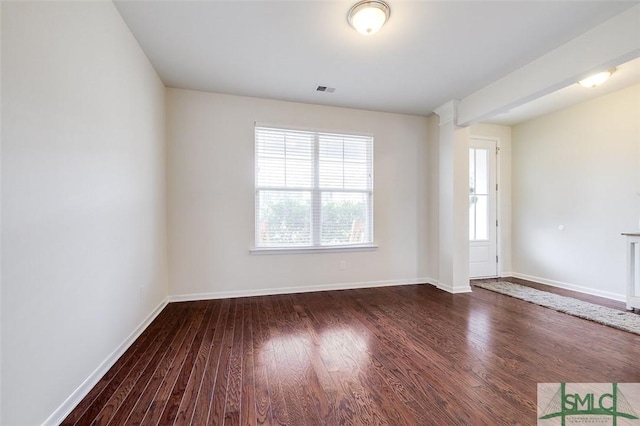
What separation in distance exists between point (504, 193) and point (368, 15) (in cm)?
439

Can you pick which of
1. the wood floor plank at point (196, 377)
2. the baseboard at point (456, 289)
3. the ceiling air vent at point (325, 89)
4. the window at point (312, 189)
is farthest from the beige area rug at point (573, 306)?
the wood floor plank at point (196, 377)

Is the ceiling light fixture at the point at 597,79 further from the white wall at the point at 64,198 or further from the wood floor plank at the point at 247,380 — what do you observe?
the white wall at the point at 64,198

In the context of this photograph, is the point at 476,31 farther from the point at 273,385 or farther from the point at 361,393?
the point at 273,385

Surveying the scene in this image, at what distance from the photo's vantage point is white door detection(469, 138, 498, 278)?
484 cm

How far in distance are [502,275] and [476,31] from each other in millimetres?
4295

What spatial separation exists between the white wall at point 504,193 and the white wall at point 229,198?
236 cm

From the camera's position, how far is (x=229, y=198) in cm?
369

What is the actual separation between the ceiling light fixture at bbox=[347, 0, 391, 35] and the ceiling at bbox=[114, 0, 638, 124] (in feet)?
0.25

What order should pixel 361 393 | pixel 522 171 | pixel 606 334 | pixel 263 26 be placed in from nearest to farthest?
pixel 361 393 < pixel 263 26 < pixel 606 334 < pixel 522 171

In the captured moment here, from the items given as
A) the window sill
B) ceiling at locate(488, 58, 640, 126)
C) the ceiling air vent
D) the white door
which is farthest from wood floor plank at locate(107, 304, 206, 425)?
ceiling at locate(488, 58, 640, 126)

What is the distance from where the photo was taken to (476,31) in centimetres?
237

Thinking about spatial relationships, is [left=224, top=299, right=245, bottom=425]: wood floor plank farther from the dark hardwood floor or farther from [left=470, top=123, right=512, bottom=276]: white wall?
[left=470, top=123, right=512, bottom=276]: white wall

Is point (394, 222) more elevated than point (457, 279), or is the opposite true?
point (394, 222)

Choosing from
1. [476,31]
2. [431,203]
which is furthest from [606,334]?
[476,31]
